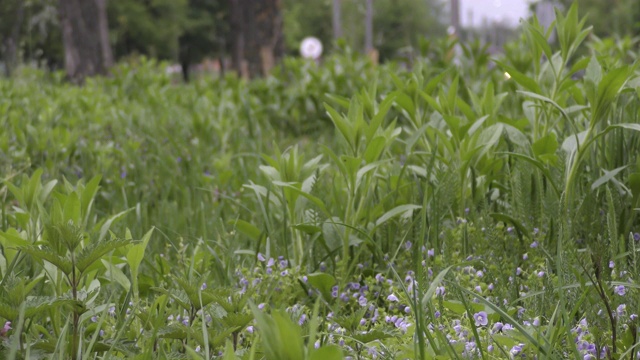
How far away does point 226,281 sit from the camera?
226 cm

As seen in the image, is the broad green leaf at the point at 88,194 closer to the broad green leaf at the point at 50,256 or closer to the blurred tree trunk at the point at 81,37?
the broad green leaf at the point at 50,256

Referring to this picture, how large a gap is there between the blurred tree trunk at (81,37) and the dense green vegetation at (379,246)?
8.60m

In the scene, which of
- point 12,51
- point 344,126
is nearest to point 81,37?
point 12,51

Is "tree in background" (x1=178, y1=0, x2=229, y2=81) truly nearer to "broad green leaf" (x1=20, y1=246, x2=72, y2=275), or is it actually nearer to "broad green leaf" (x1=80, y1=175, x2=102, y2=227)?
"broad green leaf" (x1=80, y1=175, x2=102, y2=227)

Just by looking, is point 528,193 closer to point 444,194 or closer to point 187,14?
point 444,194

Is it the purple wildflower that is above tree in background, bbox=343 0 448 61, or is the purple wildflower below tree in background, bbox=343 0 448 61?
above

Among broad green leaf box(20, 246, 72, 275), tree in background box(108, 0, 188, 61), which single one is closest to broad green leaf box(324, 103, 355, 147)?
broad green leaf box(20, 246, 72, 275)

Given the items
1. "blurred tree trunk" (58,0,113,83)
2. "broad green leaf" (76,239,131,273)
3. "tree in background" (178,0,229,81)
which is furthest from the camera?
"tree in background" (178,0,229,81)

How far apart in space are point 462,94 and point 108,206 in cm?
Answer: 304

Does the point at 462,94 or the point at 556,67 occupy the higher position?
the point at 556,67

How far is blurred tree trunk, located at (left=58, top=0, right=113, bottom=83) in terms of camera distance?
12148 millimetres

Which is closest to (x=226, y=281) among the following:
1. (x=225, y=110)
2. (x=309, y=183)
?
(x=309, y=183)

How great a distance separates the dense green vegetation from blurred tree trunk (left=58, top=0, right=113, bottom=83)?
860 centimetres

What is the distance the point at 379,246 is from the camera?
236cm
